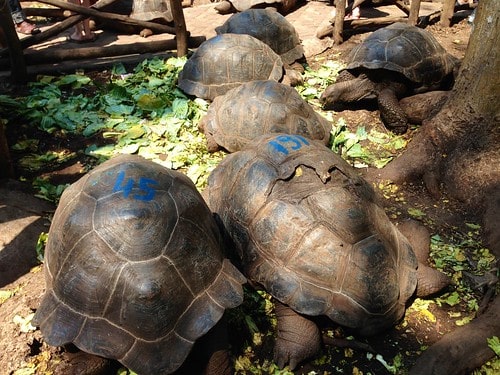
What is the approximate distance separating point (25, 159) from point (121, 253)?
3276 mm

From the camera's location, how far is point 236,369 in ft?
9.92

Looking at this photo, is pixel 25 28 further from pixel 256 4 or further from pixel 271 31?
pixel 271 31

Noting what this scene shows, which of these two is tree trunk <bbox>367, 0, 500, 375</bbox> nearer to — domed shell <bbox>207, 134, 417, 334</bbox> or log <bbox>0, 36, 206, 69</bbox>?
domed shell <bbox>207, 134, 417, 334</bbox>

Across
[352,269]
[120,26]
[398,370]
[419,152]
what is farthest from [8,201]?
[120,26]

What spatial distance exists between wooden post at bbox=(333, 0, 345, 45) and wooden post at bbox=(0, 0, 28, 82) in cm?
563

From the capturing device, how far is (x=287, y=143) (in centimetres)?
364

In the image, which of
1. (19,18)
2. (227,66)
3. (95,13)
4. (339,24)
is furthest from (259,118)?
(19,18)

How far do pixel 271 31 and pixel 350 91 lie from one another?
7.22 feet

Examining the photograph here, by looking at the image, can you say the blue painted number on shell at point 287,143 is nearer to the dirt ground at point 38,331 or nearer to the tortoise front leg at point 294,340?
the tortoise front leg at point 294,340

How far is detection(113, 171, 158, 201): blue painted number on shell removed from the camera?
2746mm

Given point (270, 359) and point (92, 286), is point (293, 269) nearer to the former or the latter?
point (270, 359)

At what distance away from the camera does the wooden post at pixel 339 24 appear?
806 centimetres

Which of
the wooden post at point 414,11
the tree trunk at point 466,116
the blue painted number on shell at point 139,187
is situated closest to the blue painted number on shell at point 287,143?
the blue painted number on shell at point 139,187

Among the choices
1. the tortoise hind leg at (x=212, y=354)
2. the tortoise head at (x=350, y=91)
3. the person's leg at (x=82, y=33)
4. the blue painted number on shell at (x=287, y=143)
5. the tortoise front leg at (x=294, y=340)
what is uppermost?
the blue painted number on shell at (x=287, y=143)
